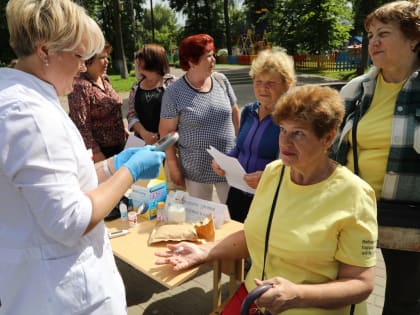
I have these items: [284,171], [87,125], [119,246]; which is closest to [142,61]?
[87,125]

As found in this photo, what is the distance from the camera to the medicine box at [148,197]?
2.29m

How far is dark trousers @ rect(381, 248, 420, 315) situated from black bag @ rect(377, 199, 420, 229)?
0.26 metres

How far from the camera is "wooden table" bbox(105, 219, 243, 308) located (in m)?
1.73

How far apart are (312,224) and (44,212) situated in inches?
39.0

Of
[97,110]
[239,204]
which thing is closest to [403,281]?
[239,204]

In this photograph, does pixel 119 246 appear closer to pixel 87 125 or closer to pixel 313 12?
pixel 87 125

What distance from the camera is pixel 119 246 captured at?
6.48 feet

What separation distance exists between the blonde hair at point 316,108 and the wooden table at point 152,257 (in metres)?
0.91

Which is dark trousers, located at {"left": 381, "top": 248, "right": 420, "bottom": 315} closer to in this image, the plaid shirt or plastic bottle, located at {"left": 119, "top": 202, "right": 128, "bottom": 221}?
the plaid shirt

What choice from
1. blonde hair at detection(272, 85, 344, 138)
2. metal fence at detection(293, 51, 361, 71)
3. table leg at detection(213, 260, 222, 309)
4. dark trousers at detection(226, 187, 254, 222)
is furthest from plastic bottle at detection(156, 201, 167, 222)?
metal fence at detection(293, 51, 361, 71)

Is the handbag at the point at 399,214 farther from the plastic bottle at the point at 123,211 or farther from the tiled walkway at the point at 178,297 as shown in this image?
the plastic bottle at the point at 123,211

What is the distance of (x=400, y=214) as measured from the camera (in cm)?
173

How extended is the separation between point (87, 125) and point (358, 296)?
256 cm

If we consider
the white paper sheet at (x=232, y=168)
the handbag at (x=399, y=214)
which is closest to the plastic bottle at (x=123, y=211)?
the white paper sheet at (x=232, y=168)
